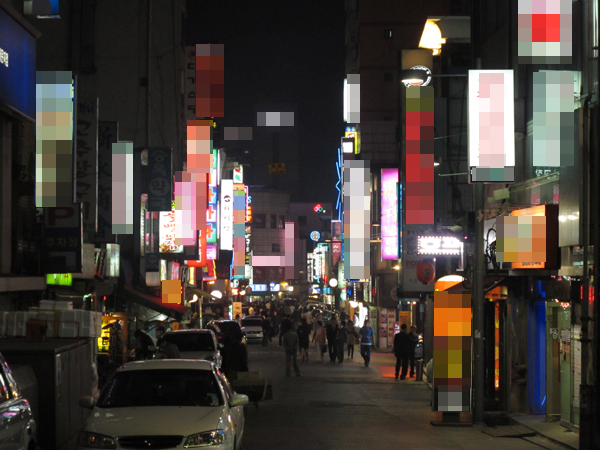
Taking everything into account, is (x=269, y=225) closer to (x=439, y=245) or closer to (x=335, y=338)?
(x=335, y=338)

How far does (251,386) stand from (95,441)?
7.50 meters

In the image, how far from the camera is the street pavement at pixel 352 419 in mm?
12859

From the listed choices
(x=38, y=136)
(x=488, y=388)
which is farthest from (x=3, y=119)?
(x=488, y=388)

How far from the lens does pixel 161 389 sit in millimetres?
9797

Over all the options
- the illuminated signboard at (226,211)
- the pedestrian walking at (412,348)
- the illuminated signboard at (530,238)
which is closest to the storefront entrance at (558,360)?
the illuminated signboard at (530,238)

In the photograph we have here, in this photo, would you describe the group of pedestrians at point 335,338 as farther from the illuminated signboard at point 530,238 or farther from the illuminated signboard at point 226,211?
the illuminated signboard at point 226,211

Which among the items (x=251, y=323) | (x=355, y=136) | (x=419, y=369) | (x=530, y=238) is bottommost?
(x=251, y=323)

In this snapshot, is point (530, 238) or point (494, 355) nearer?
point (530, 238)

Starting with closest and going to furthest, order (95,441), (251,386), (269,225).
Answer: (95,441), (251,386), (269,225)

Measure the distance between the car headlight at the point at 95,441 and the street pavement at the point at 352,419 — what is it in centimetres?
418

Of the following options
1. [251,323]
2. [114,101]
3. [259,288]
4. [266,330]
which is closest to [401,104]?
[114,101]

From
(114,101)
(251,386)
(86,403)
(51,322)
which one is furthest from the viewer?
(114,101)

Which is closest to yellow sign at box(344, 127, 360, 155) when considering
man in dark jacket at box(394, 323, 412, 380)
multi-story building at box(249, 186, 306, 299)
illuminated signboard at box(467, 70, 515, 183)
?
man in dark jacket at box(394, 323, 412, 380)

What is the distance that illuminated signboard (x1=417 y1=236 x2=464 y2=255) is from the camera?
18.5 metres
